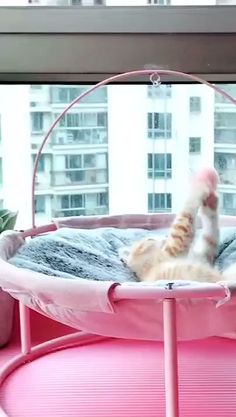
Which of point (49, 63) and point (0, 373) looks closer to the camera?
point (0, 373)

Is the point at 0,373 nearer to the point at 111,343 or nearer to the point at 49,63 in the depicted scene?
the point at 111,343

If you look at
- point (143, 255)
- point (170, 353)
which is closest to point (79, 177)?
point (143, 255)

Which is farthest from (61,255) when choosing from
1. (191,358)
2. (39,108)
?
(39,108)

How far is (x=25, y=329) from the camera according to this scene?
1.36 metres

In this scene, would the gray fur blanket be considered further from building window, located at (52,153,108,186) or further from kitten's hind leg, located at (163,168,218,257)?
building window, located at (52,153,108,186)

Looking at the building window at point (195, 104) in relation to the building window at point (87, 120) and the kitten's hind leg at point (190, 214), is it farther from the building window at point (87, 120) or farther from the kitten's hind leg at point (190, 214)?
the kitten's hind leg at point (190, 214)

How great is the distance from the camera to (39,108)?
1.58 meters

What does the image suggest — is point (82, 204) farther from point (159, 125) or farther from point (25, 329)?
point (25, 329)

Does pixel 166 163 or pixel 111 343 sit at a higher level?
pixel 166 163

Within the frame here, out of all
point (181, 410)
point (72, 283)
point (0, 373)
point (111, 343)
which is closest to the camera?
point (72, 283)

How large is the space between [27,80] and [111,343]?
0.60m

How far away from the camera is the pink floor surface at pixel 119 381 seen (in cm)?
119

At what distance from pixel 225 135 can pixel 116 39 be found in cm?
33

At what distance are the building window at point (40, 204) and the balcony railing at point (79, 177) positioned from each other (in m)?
0.05
